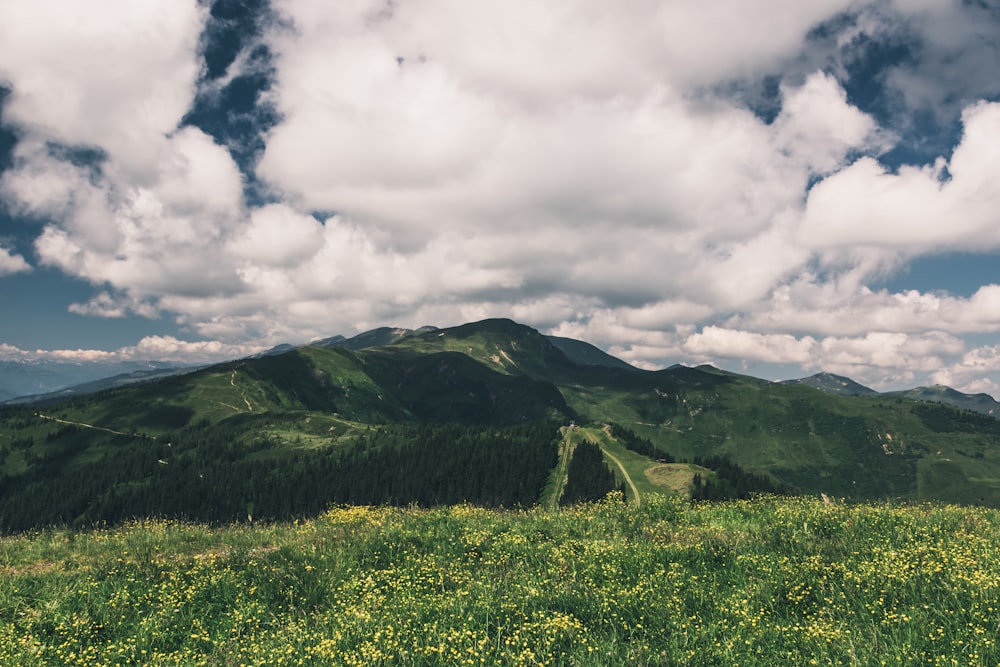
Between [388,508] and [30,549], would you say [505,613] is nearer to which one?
[388,508]

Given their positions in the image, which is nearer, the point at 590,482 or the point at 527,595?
the point at 527,595

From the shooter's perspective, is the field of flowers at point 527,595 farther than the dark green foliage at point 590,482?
No

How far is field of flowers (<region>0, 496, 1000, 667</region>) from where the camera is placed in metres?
8.41

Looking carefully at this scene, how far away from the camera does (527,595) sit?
34.6 ft

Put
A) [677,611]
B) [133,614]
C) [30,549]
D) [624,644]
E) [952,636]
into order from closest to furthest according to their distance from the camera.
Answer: [952,636], [624,644], [677,611], [133,614], [30,549]

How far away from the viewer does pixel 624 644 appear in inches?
342

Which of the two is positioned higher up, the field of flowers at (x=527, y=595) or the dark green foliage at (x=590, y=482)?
the field of flowers at (x=527, y=595)

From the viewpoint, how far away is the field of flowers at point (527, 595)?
8406 millimetres

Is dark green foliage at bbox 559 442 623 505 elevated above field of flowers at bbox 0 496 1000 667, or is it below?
below

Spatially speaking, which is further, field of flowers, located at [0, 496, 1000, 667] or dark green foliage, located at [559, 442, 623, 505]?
dark green foliage, located at [559, 442, 623, 505]

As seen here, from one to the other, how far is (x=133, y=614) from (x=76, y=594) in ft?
6.13

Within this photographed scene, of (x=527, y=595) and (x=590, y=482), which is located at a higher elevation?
(x=527, y=595)

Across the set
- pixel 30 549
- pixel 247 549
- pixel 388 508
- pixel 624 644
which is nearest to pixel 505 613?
pixel 624 644

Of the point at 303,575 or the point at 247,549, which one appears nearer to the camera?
the point at 303,575
